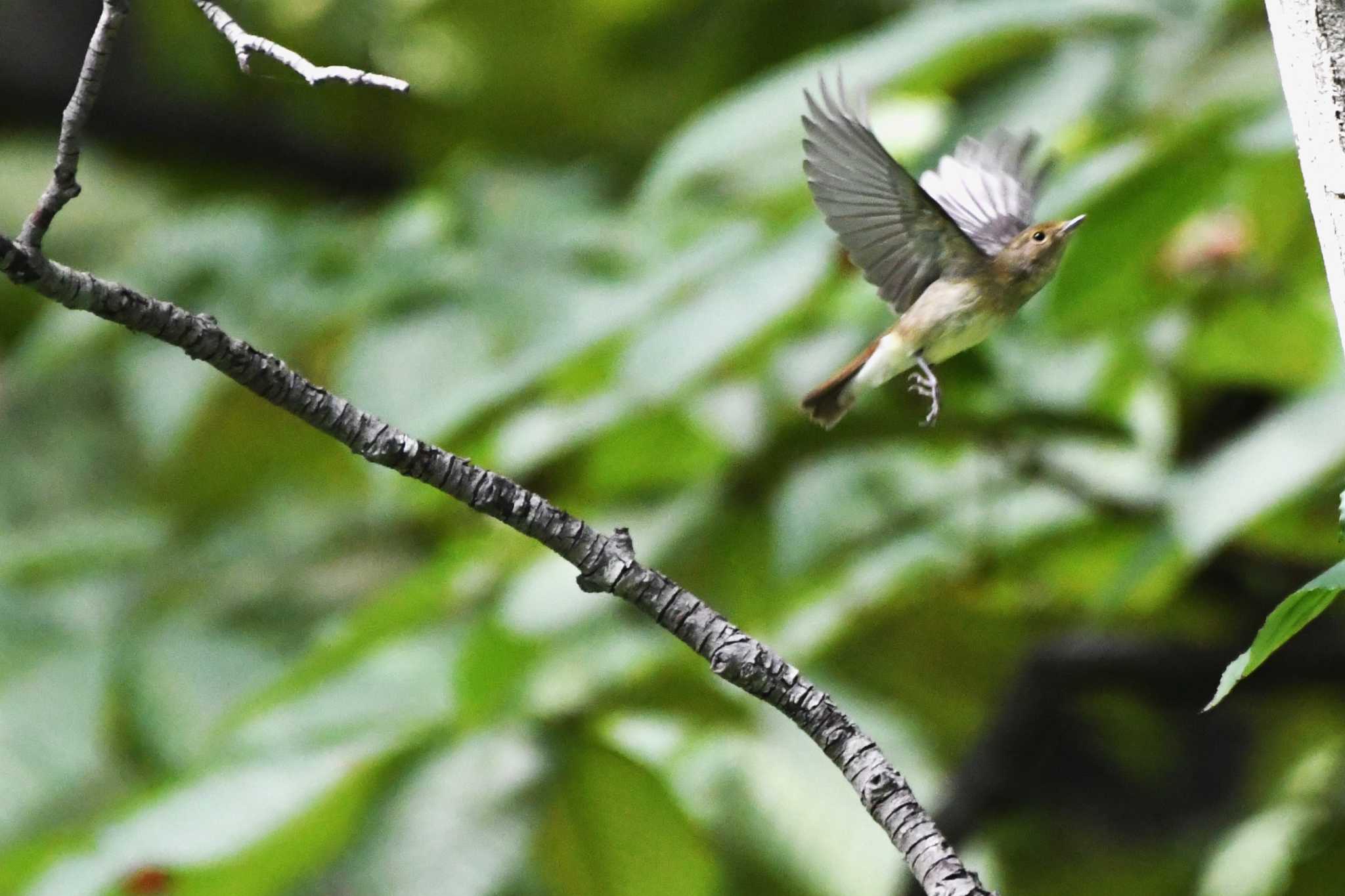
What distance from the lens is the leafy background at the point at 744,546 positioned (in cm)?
177

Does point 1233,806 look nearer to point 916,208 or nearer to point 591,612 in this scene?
point 591,612

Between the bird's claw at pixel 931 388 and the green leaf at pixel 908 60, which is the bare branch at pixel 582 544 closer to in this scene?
the bird's claw at pixel 931 388

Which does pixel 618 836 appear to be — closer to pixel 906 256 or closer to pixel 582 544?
pixel 906 256

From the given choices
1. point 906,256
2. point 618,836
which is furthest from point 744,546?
point 906,256

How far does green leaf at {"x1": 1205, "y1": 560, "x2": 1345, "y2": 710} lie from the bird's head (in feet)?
1.25

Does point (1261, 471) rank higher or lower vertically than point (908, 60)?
lower

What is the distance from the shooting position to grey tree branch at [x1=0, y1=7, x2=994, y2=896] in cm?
69

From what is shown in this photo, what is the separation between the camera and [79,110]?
2.31 ft

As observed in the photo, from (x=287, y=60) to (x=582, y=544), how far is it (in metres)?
0.28

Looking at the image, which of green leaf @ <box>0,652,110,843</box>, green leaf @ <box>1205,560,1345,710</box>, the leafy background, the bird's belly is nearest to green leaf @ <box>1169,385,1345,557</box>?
the leafy background

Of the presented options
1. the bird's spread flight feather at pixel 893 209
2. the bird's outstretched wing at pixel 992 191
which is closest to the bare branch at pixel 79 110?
the bird's spread flight feather at pixel 893 209

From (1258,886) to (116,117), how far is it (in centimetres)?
430

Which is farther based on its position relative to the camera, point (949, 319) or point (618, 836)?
point (618, 836)

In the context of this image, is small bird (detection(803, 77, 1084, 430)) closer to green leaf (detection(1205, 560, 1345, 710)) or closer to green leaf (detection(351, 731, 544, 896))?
green leaf (detection(1205, 560, 1345, 710))
